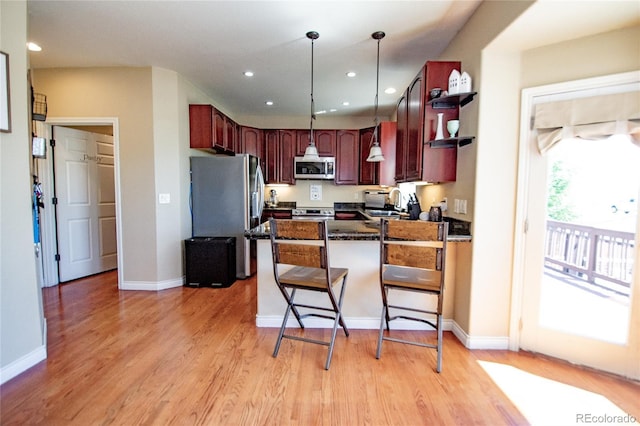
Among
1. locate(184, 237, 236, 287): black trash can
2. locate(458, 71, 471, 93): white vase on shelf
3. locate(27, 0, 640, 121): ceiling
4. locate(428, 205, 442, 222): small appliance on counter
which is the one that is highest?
locate(27, 0, 640, 121): ceiling

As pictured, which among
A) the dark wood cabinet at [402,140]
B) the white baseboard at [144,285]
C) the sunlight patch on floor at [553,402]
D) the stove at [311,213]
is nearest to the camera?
the sunlight patch on floor at [553,402]

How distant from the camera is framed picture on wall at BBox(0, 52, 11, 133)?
1760mm

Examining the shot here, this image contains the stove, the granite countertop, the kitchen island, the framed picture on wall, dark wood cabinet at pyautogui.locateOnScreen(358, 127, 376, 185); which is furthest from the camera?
the stove

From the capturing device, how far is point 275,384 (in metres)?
1.83

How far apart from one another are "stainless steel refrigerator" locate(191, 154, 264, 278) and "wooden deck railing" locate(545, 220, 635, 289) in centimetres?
323

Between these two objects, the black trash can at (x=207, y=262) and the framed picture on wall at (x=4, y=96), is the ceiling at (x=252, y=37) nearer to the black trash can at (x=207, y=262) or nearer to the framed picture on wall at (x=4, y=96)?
the framed picture on wall at (x=4, y=96)

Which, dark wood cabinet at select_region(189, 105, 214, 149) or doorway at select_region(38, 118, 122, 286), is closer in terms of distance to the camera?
doorway at select_region(38, 118, 122, 286)

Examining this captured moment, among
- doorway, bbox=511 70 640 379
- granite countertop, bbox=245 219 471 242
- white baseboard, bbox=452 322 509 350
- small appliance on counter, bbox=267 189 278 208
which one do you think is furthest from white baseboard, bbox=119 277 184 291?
doorway, bbox=511 70 640 379

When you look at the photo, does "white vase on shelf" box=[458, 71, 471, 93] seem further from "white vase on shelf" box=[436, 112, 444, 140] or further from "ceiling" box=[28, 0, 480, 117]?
"ceiling" box=[28, 0, 480, 117]

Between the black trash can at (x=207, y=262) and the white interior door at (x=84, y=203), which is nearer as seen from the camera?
the black trash can at (x=207, y=262)

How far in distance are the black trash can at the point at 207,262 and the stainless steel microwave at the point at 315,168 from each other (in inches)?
83.1

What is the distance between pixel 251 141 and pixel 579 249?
183 inches

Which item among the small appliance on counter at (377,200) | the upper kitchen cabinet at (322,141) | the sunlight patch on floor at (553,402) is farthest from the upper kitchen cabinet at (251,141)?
the sunlight patch on floor at (553,402)

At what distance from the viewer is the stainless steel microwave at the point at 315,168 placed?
207 inches
